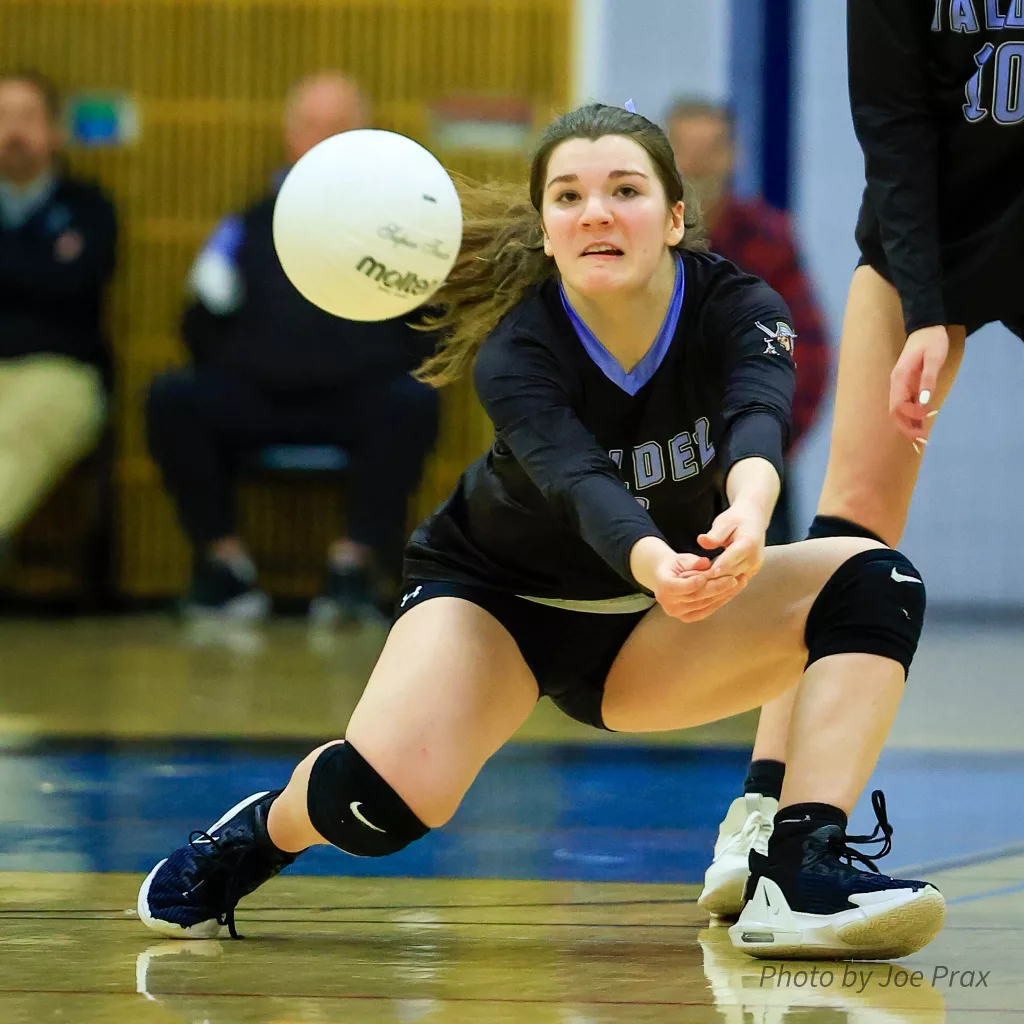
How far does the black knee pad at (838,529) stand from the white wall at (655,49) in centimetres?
585

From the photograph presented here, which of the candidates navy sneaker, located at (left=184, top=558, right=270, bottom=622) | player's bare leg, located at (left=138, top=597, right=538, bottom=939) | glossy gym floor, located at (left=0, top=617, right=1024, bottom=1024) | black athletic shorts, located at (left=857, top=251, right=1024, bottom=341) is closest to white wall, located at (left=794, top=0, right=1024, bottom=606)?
navy sneaker, located at (left=184, top=558, right=270, bottom=622)

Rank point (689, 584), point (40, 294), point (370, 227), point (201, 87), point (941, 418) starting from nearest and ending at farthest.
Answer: point (689, 584), point (370, 227), point (40, 294), point (201, 87), point (941, 418)

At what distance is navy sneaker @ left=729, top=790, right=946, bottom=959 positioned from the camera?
7.25ft

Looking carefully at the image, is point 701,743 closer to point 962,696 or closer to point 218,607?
point 962,696

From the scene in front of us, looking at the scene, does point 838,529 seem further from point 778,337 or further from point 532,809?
point 532,809

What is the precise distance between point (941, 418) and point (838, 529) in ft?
19.1

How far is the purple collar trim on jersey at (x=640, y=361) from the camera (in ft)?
8.28

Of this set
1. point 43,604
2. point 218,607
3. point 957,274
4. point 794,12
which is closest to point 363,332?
point 218,607

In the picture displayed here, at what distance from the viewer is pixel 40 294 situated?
7.50 metres

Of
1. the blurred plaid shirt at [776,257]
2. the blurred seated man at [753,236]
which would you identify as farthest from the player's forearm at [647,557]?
the blurred plaid shirt at [776,257]

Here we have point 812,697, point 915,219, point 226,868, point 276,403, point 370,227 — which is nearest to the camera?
point 812,697

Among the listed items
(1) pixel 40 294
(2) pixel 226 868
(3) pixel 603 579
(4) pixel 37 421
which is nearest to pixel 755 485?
(3) pixel 603 579

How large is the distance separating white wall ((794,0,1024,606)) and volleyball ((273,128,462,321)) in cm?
598

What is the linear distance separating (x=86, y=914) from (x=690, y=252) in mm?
1315
